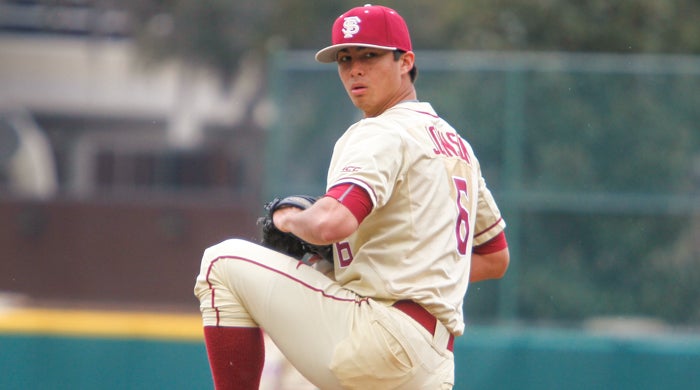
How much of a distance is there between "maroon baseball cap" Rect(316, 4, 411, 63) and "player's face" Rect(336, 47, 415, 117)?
0.17 feet

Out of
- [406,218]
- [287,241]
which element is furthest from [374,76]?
[287,241]

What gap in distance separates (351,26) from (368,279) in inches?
32.3

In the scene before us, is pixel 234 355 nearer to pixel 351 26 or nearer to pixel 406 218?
pixel 406 218

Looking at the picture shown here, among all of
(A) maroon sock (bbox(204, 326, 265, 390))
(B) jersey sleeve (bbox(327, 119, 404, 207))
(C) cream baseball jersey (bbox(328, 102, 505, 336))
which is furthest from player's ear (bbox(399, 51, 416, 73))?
(A) maroon sock (bbox(204, 326, 265, 390))

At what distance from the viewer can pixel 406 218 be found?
3.60m

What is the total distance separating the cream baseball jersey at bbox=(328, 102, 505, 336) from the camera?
3.51 m

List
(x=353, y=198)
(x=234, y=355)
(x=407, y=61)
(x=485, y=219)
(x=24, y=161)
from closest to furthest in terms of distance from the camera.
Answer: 1. (x=353, y=198)
2. (x=234, y=355)
3. (x=407, y=61)
4. (x=485, y=219)
5. (x=24, y=161)

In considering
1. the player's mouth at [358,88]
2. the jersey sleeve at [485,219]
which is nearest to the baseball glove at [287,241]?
the player's mouth at [358,88]

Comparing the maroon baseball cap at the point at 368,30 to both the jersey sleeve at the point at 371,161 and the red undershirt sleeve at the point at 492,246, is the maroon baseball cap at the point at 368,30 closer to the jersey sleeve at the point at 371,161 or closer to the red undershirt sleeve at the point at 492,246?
the jersey sleeve at the point at 371,161

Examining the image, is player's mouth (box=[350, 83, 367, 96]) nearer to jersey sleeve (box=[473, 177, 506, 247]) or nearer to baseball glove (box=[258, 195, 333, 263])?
baseball glove (box=[258, 195, 333, 263])

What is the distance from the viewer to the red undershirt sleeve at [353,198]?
3.37 m

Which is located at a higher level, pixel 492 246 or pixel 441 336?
pixel 492 246

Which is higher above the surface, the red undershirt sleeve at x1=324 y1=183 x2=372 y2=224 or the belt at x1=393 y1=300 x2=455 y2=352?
the red undershirt sleeve at x1=324 y1=183 x2=372 y2=224

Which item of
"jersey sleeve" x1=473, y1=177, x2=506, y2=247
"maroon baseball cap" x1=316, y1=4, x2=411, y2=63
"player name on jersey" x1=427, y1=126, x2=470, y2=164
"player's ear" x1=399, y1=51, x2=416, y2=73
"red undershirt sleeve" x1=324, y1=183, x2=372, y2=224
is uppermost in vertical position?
"maroon baseball cap" x1=316, y1=4, x2=411, y2=63
